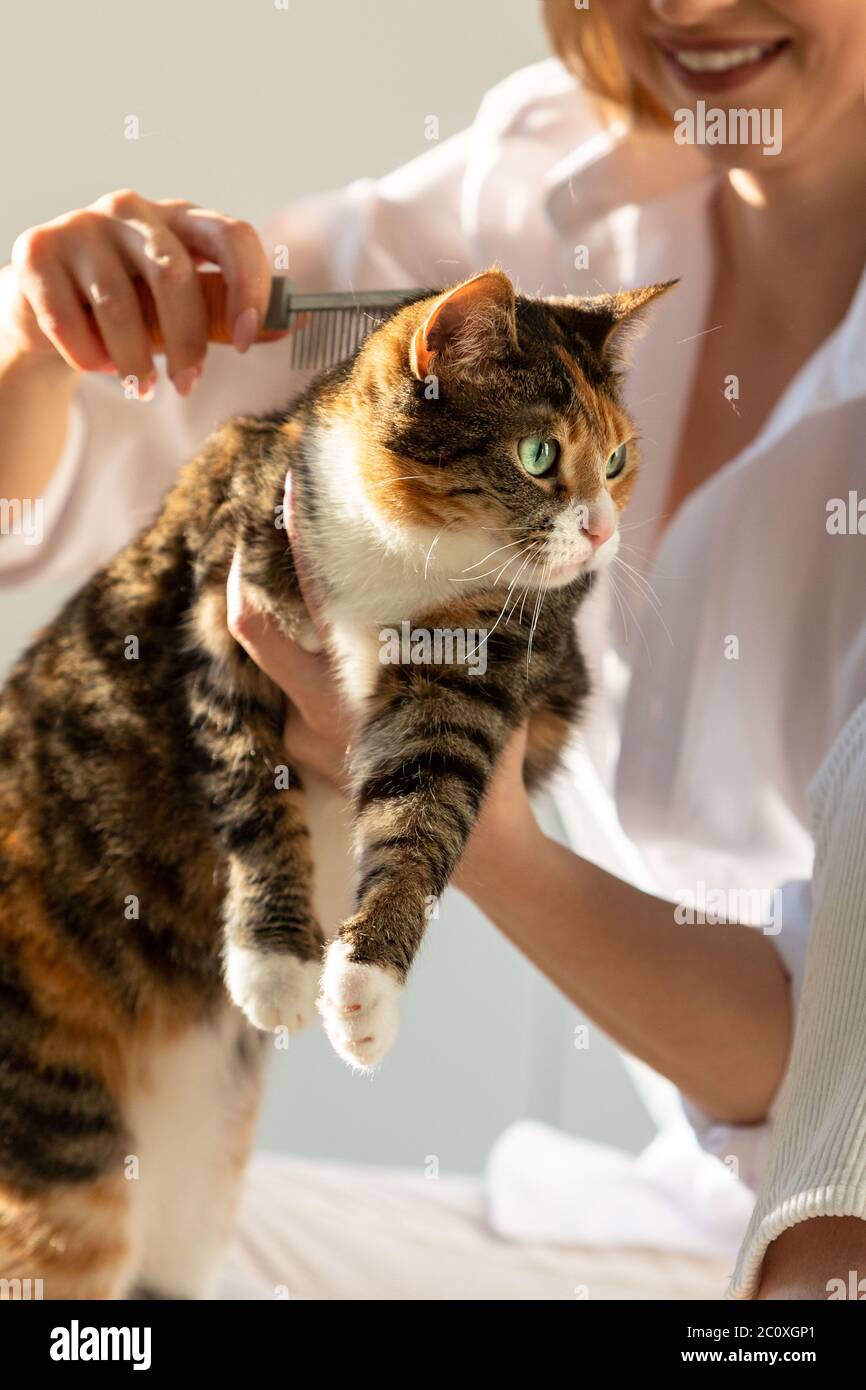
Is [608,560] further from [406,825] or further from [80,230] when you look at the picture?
[80,230]

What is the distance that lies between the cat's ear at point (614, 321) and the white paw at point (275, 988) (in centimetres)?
50

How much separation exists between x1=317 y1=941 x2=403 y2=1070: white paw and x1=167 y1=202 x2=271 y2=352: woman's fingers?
0.50 m

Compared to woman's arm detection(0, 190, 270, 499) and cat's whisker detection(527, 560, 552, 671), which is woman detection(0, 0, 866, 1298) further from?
cat's whisker detection(527, 560, 552, 671)

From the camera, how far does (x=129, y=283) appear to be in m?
1.01

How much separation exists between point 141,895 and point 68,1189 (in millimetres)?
244

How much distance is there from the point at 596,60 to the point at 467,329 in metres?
0.74

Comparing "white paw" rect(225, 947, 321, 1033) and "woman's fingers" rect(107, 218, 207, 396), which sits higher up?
"woman's fingers" rect(107, 218, 207, 396)

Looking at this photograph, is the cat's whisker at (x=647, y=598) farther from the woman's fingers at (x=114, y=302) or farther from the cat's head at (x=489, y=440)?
the woman's fingers at (x=114, y=302)

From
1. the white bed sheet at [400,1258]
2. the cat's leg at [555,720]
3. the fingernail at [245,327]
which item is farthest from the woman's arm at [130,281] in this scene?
the white bed sheet at [400,1258]

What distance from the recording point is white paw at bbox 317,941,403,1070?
772 millimetres

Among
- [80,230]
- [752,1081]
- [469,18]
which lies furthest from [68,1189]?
[469,18]

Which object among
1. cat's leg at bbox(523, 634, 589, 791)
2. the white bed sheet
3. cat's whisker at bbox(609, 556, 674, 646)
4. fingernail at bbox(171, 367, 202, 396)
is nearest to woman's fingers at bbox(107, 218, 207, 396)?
fingernail at bbox(171, 367, 202, 396)

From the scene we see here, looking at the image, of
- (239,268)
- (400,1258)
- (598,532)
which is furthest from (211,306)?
(400,1258)

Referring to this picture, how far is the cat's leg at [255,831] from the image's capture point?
35.0 inches
